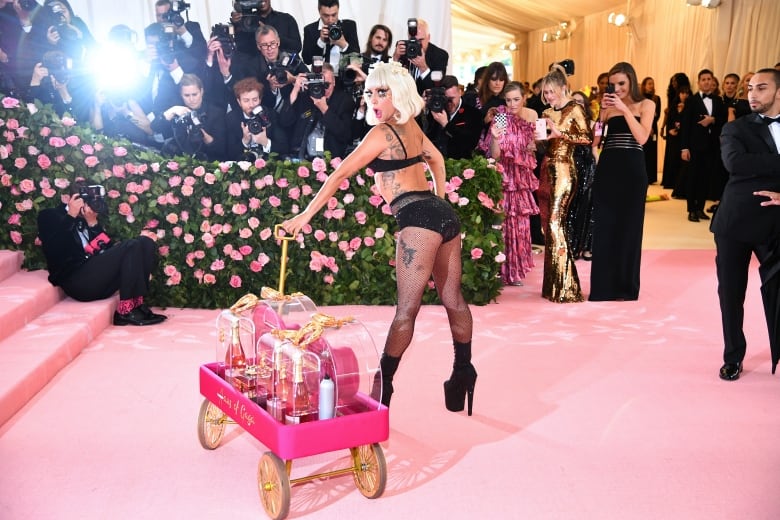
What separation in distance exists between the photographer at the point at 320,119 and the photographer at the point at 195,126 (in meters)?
0.49

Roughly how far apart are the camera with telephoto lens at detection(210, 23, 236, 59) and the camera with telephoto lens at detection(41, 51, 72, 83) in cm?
106

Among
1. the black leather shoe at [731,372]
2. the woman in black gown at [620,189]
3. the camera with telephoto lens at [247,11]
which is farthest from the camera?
the camera with telephoto lens at [247,11]

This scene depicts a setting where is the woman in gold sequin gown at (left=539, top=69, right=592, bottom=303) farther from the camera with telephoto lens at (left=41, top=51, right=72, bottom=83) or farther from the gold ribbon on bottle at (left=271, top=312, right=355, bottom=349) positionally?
the gold ribbon on bottle at (left=271, top=312, right=355, bottom=349)

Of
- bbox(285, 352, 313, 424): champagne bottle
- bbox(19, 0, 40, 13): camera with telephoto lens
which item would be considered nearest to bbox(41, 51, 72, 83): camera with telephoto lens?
bbox(19, 0, 40, 13): camera with telephoto lens

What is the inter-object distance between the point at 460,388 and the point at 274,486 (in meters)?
1.22

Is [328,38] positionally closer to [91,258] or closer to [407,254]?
[91,258]

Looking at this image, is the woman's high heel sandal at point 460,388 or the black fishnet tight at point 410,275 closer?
the black fishnet tight at point 410,275

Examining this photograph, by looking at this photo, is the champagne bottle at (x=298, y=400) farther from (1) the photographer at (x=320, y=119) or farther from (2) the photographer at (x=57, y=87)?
(2) the photographer at (x=57, y=87)

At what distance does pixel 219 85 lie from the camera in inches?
254

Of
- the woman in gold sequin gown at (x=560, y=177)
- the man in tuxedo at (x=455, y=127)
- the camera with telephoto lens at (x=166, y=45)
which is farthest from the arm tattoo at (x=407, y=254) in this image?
the camera with telephoto lens at (x=166, y=45)

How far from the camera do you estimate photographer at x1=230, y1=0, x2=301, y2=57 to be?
21.9 feet

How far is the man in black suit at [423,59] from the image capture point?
653 centimetres

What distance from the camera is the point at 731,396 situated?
13.5 ft

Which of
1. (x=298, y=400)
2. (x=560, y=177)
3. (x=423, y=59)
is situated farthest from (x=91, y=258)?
(x=560, y=177)
